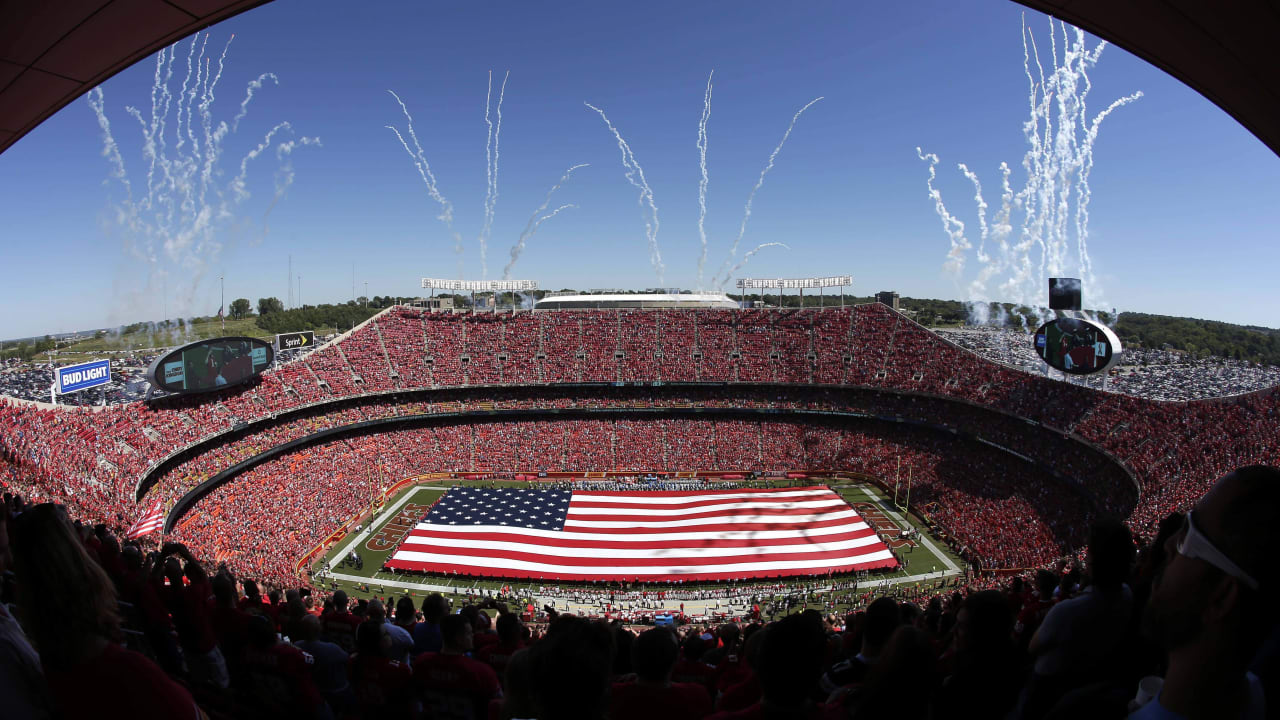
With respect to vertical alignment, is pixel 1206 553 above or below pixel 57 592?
above

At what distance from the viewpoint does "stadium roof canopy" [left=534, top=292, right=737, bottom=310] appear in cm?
6631

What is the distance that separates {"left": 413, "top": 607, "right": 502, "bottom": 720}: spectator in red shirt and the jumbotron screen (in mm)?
37016

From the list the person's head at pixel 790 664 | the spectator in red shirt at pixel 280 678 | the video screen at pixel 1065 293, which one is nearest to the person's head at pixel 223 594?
the spectator in red shirt at pixel 280 678

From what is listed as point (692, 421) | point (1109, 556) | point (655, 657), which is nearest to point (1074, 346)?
point (692, 421)

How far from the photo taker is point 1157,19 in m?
4.74

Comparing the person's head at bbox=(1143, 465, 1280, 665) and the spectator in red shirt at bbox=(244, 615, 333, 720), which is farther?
the spectator in red shirt at bbox=(244, 615, 333, 720)

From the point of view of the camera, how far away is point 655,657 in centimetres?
308

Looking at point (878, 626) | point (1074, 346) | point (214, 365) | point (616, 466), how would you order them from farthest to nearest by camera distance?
point (616, 466)
point (214, 365)
point (1074, 346)
point (878, 626)

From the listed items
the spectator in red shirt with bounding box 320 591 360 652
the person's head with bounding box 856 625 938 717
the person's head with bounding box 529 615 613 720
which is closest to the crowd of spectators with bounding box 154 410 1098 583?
the spectator in red shirt with bounding box 320 591 360 652

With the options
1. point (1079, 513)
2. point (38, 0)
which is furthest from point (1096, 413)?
point (38, 0)

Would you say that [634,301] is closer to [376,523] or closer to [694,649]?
[376,523]

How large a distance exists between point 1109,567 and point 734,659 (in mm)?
4710

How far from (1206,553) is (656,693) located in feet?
7.95

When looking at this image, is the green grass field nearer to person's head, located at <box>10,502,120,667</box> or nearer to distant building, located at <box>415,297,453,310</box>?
person's head, located at <box>10,502,120,667</box>
